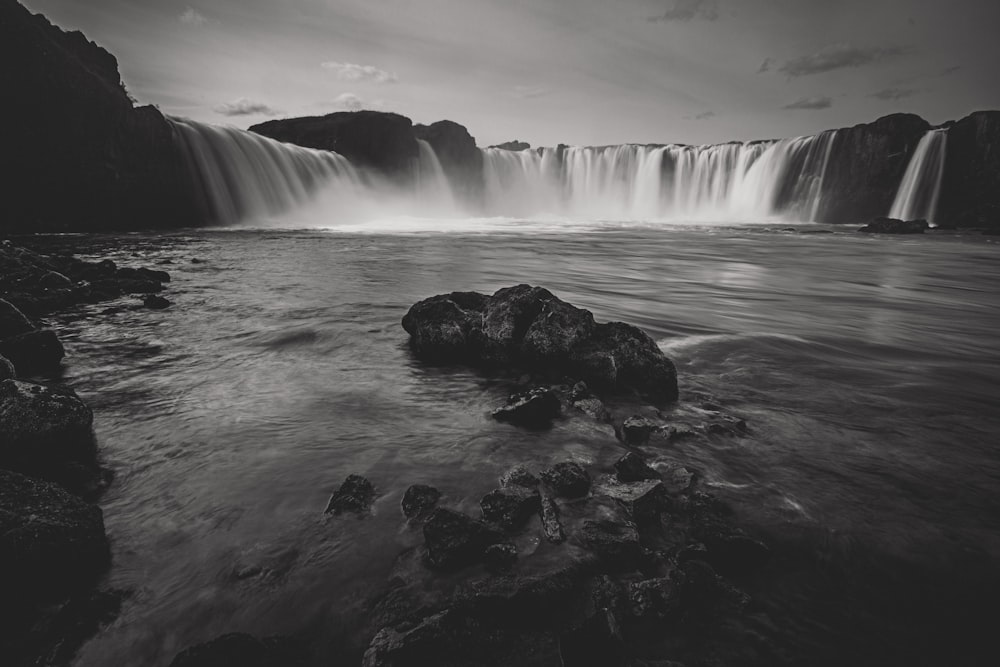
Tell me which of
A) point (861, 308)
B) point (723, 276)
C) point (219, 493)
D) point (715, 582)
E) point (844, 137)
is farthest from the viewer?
point (844, 137)

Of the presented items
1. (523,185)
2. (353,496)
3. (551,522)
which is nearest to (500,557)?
(551,522)

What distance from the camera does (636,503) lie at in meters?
2.79

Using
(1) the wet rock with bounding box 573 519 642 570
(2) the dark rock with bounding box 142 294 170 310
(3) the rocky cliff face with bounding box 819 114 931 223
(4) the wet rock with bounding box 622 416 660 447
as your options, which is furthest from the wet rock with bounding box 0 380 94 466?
(3) the rocky cliff face with bounding box 819 114 931 223

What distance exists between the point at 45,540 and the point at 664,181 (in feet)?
226

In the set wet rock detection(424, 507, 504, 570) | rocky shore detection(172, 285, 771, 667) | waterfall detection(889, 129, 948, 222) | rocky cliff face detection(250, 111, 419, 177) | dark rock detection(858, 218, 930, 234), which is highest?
rocky cliff face detection(250, 111, 419, 177)

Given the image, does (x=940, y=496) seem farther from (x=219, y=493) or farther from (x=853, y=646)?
(x=219, y=493)

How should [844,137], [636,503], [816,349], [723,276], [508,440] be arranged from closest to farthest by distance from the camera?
[636,503] < [508,440] < [816,349] < [723,276] < [844,137]

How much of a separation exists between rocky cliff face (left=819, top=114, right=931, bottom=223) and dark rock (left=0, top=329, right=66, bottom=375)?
6503 cm

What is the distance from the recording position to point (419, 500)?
2850 millimetres

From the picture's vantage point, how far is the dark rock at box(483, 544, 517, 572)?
2348 mm

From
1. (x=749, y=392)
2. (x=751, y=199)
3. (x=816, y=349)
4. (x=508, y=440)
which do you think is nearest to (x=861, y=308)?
(x=816, y=349)

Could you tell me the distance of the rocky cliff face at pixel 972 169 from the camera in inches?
1674

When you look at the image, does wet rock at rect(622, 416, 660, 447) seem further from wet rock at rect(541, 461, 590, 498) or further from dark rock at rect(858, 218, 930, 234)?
dark rock at rect(858, 218, 930, 234)

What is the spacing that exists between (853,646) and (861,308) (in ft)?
33.2
